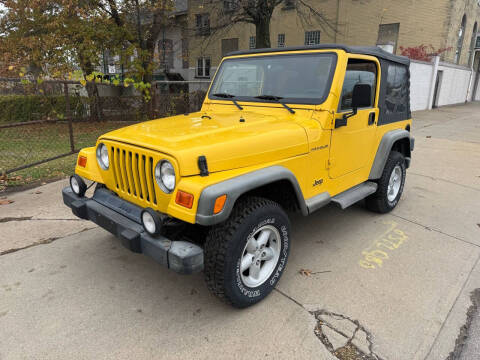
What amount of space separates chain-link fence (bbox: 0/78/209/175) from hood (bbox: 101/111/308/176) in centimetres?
377

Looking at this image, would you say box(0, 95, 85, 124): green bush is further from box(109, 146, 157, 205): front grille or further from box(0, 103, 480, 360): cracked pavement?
box(109, 146, 157, 205): front grille

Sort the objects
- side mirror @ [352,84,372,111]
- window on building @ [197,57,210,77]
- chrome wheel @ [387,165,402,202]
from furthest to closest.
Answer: window on building @ [197,57,210,77], chrome wheel @ [387,165,402,202], side mirror @ [352,84,372,111]

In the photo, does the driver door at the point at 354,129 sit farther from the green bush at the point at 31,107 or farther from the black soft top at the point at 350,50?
the green bush at the point at 31,107

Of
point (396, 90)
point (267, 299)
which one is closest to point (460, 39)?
point (396, 90)

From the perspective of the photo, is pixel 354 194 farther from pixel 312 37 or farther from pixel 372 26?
pixel 312 37

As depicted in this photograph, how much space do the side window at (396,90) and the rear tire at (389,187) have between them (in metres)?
0.59

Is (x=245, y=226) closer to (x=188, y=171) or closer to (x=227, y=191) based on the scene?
(x=227, y=191)

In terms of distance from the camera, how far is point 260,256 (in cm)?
270

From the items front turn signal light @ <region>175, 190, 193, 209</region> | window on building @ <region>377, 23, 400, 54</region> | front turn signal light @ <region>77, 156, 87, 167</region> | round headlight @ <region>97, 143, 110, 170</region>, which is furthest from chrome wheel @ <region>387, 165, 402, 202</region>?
window on building @ <region>377, 23, 400, 54</region>

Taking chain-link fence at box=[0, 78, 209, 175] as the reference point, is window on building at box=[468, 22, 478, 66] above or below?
above

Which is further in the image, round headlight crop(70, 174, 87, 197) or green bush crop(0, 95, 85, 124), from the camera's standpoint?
green bush crop(0, 95, 85, 124)

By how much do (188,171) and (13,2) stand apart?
12.5 metres

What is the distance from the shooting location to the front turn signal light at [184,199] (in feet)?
7.13

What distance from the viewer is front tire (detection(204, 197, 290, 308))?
7.72 ft
